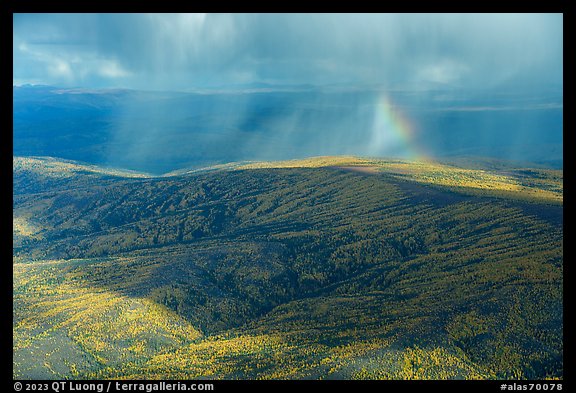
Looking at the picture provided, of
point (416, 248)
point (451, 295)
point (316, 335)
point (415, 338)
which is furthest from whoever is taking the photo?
point (416, 248)

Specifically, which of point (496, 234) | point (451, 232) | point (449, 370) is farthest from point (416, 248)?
point (449, 370)

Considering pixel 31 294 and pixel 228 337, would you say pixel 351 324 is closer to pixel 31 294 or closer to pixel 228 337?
pixel 228 337

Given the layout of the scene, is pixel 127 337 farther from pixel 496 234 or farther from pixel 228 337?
pixel 496 234

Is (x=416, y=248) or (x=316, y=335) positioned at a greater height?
(x=416, y=248)
